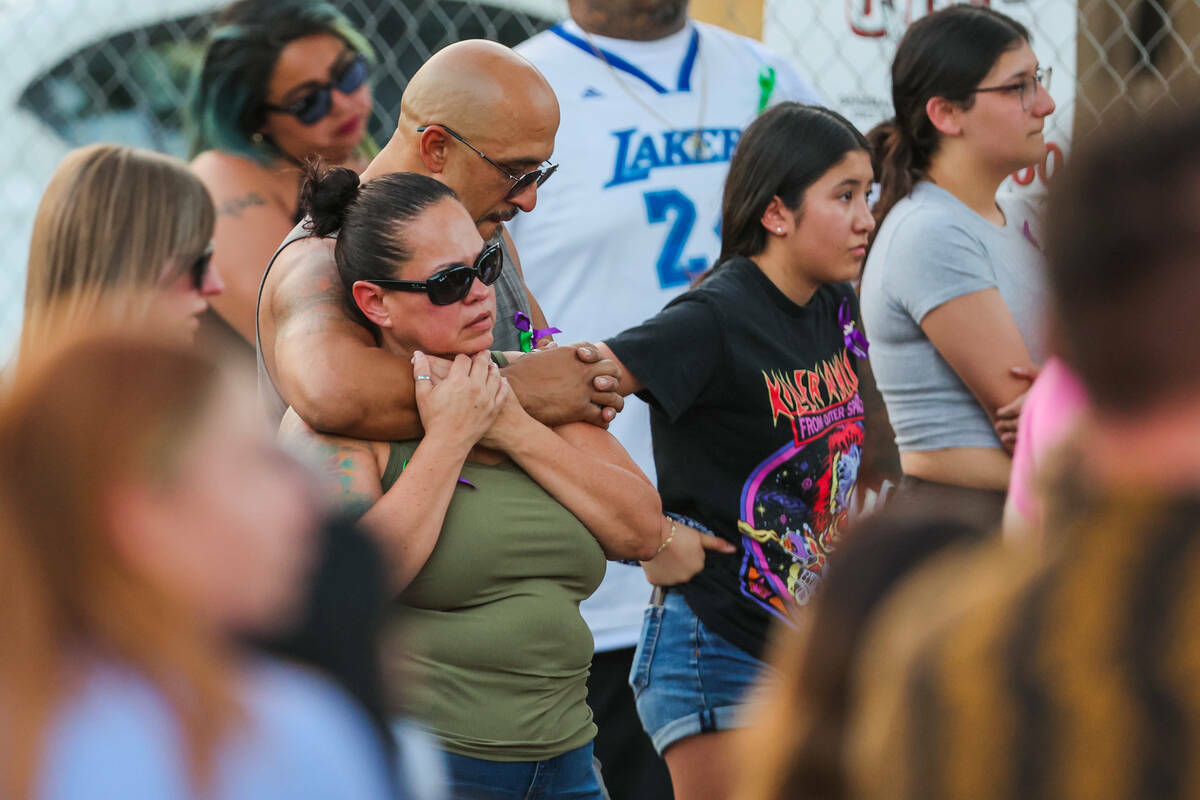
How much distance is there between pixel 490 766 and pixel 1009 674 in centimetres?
108

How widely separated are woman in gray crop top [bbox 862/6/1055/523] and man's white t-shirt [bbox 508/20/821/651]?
38 centimetres

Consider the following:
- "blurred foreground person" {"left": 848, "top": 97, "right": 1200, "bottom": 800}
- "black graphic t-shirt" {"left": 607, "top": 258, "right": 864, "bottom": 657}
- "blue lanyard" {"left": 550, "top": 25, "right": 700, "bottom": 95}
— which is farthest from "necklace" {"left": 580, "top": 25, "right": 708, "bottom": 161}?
"blurred foreground person" {"left": 848, "top": 97, "right": 1200, "bottom": 800}

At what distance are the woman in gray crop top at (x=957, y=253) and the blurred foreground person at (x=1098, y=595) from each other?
5.56ft

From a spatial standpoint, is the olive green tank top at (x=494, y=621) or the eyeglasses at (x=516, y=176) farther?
the eyeglasses at (x=516, y=176)

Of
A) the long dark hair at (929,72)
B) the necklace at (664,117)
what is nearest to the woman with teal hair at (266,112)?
the necklace at (664,117)

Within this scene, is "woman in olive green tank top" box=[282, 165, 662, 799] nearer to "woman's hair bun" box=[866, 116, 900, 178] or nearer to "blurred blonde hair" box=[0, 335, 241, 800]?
"blurred blonde hair" box=[0, 335, 241, 800]

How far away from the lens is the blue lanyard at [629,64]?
3084mm

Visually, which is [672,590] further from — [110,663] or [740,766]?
[110,663]

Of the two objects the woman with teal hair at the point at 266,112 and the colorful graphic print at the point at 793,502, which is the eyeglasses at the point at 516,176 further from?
the woman with teal hair at the point at 266,112

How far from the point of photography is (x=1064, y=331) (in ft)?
3.30

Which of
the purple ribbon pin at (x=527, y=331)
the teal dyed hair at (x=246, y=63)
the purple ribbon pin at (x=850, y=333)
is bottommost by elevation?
the purple ribbon pin at (x=850, y=333)

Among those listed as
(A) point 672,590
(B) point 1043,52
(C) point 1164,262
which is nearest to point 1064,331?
(C) point 1164,262

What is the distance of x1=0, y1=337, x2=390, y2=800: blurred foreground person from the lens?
2.81 ft

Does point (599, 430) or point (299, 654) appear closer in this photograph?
point (299, 654)
